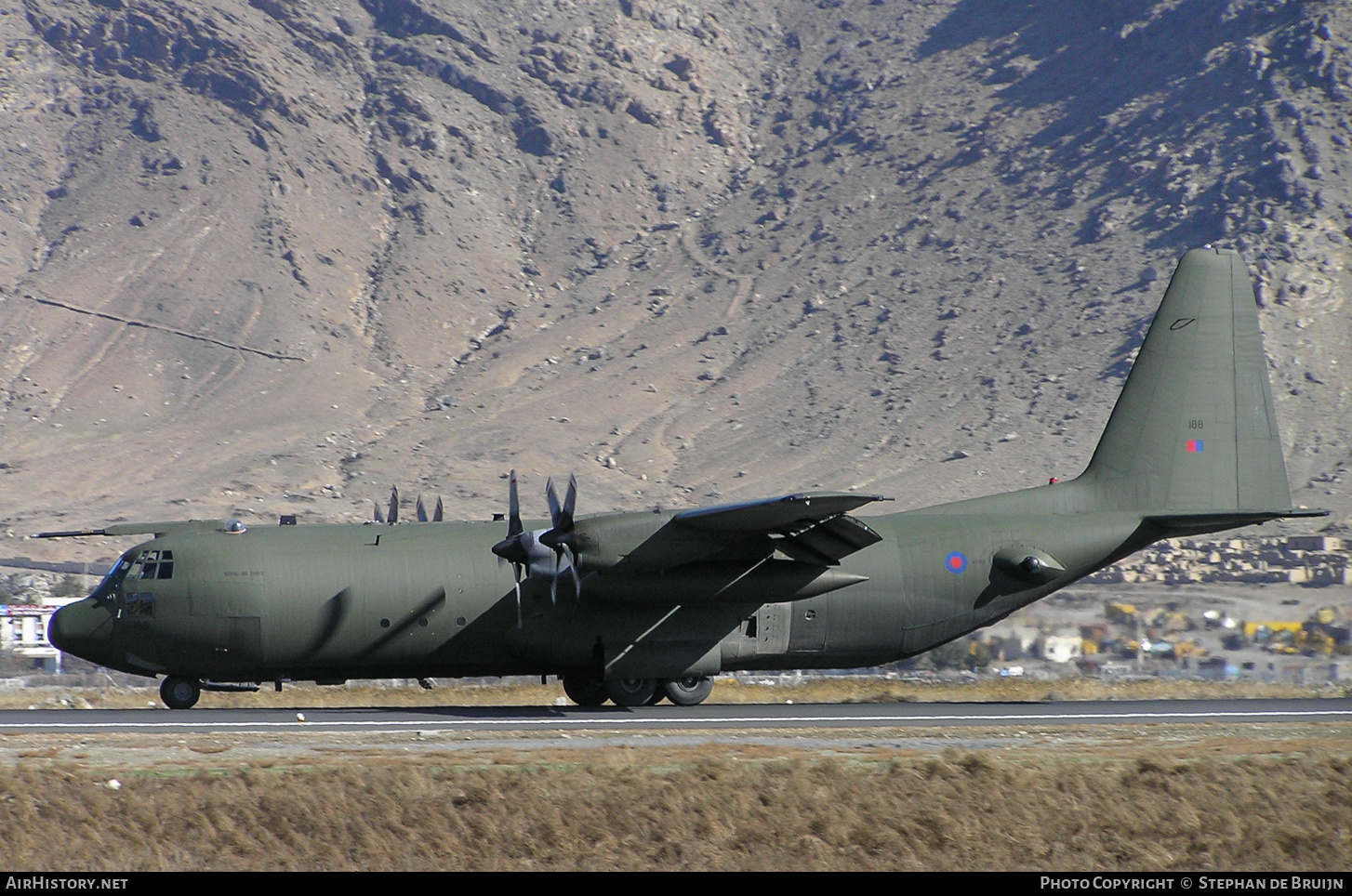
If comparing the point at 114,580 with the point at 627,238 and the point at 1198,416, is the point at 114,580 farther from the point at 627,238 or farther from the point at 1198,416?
the point at 627,238

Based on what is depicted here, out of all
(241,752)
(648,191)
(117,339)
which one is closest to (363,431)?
(117,339)

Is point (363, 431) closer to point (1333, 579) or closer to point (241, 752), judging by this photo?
point (1333, 579)

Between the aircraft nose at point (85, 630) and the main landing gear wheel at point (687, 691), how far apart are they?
1071 cm

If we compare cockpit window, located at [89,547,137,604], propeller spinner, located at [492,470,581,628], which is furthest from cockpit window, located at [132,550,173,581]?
propeller spinner, located at [492,470,581,628]

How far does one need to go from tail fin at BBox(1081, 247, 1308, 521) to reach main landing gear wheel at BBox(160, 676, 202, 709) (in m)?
18.9

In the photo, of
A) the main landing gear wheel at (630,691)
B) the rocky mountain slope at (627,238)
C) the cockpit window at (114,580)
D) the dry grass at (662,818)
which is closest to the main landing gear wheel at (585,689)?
the main landing gear wheel at (630,691)

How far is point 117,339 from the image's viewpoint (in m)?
133

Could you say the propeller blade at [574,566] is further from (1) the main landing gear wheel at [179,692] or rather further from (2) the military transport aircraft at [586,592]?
(1) the main landing gear wheel at [179,692]

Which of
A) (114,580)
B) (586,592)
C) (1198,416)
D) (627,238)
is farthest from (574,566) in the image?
(627,238)

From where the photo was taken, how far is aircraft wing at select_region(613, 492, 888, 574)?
2619cm

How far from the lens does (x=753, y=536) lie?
27.6m

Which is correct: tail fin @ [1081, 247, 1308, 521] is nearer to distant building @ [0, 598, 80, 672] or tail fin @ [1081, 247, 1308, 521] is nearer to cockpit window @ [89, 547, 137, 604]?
cockpit window @ [89, 547, 137, 604]

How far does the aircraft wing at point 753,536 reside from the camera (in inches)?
1031

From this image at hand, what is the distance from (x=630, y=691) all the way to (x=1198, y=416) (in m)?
13.6
